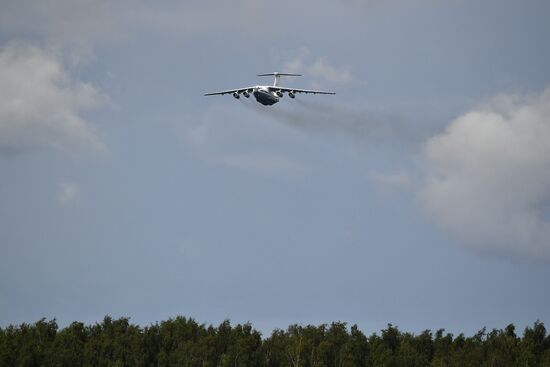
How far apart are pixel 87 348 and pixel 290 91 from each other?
134 feet

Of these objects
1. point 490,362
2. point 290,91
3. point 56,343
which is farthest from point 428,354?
point 56,343

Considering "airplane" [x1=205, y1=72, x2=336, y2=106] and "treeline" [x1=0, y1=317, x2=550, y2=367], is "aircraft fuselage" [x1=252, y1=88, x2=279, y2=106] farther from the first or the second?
"treeline" [x1=0, y1=317, x2=550, y2=367]

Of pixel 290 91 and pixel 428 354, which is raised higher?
pixel 290 91

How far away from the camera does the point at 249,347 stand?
120 m

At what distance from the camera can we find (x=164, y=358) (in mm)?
116250

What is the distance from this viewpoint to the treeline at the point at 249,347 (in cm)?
11556

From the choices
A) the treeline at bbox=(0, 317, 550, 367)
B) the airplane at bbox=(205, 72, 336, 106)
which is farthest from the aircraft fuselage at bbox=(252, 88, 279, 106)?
the treeline at bbox=(0, 317, 550, 367)

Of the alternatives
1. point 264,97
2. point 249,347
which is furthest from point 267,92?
point 249,347

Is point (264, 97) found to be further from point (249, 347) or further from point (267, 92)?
point (249, 347)

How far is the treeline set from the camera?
115562 mm

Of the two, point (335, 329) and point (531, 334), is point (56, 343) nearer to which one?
point (335, 329)

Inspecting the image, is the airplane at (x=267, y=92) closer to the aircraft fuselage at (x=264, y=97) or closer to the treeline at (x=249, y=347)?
the aircraft fuselage at (x=264, y=97)

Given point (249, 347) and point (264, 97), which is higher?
point (264, 97)

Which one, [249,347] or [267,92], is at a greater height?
[267,92]
